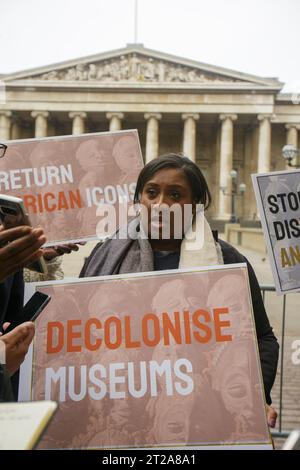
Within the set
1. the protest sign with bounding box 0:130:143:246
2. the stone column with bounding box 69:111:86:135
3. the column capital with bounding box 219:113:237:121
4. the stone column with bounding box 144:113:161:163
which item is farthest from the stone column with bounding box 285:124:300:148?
the protest sign with bounding box 0:130:143:246

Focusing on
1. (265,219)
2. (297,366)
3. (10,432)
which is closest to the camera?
(10,432)

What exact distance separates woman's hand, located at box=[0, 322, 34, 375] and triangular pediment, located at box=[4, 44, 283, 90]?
36.5 m

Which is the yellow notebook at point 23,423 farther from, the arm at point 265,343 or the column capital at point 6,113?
the column capital at point 6,113

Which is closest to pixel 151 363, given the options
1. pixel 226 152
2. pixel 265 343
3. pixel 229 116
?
pixel 265 343

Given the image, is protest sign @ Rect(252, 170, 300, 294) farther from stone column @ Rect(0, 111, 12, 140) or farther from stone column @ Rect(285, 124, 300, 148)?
stone column @ Rect(285, 124, 300, 148)

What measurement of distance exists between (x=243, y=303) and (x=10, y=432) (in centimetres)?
98

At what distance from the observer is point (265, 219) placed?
2.15 metres

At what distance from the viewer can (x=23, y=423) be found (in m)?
0.87

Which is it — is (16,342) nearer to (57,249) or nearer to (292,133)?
(57,249)

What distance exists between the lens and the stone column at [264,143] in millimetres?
35938

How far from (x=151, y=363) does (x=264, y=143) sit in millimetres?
36689

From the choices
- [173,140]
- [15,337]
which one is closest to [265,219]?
[15,337]

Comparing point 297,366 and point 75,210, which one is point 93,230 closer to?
point 75,210

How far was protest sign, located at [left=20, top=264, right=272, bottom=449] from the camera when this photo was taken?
4.91 feet
